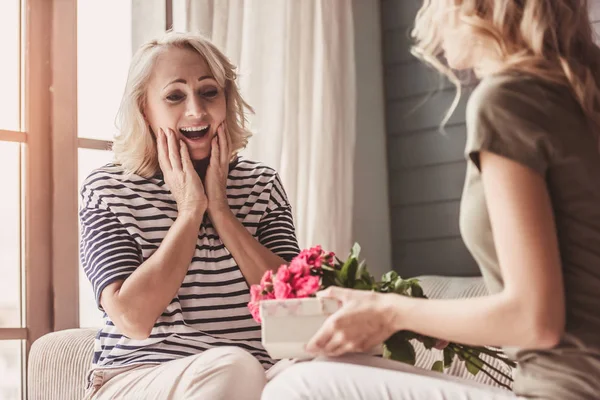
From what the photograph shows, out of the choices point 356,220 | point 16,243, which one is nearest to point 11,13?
point 16,243

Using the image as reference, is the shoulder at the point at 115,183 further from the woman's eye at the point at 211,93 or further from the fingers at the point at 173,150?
the woman's eye at the point at 211,93

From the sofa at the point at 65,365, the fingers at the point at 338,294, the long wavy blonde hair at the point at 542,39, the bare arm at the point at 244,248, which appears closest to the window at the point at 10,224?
the sofa at the point at 65,365

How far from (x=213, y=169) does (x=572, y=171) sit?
982 mm

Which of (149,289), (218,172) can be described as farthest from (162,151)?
(149,289)

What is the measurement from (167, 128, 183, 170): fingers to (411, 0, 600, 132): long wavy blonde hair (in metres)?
0.86

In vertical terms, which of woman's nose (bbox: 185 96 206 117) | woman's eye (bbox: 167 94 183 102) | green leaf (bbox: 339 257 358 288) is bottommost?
green leaf (bbox: 339 257 358 288)

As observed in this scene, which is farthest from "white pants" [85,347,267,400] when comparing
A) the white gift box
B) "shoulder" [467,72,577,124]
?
"shoulder" [467,72,577,124]

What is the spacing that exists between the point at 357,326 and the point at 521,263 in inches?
9.8

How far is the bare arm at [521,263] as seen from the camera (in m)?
0.95

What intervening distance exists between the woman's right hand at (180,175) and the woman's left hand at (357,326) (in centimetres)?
68

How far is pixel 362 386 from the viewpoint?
3.42ft

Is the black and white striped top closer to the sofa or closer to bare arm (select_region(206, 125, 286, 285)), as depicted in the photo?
bare arm (select_region(206, 125, 286, 285))

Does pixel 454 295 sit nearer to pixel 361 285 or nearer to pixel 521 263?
pixel 361 285

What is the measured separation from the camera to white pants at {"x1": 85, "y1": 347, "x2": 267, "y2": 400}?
143 centimetres
